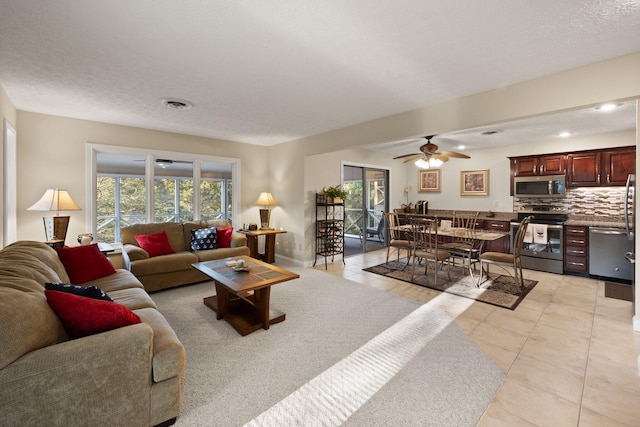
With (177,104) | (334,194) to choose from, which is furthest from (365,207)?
(177,104)

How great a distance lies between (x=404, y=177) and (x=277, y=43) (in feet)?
20.7

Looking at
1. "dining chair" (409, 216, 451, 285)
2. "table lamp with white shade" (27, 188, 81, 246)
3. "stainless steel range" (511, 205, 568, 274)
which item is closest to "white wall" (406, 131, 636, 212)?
"stainless steel range" (511, 205, 568, 274)

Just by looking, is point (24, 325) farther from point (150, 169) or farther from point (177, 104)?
point (150, 169)

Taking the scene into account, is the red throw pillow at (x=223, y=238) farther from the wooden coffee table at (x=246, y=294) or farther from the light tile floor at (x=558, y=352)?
the light tile floor at (x=558, y=352)

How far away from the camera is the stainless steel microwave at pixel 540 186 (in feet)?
17.4

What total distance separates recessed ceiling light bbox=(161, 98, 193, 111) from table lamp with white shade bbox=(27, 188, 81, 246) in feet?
5.91

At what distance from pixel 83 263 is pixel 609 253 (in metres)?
7.12

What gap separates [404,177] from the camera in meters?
7.83

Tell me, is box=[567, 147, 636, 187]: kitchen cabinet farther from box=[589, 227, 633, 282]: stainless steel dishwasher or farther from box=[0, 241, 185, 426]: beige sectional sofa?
box=[0, 241, 185, 426]: beige sectional sofa

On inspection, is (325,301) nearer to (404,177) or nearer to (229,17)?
(229,17)

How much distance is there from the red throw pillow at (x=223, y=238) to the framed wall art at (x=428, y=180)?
507cm

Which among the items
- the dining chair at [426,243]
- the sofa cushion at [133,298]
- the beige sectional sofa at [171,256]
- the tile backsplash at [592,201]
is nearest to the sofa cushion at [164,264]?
the beige sectional sofa at [171,256]

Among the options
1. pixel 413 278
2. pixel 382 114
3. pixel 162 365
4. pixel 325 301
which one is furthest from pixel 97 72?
pixel 413 278

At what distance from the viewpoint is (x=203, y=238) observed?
4730mm
